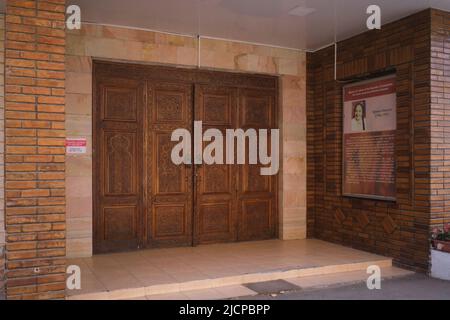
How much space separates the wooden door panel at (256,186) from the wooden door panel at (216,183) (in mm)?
152

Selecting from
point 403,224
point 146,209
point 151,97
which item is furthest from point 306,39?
point 146,209

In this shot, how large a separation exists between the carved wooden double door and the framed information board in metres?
1.27

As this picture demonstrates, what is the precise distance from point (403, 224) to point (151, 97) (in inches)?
160

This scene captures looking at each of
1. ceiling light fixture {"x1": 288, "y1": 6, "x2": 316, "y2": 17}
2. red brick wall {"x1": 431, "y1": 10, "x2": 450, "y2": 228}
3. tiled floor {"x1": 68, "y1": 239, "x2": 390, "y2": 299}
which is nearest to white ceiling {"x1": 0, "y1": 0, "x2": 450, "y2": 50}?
ceiling light fixture {"x1": 288, "y1": 6, "x2": 316, "y2": 17}

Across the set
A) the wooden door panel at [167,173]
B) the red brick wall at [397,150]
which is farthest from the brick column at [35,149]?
the red brick wall at [397,150]

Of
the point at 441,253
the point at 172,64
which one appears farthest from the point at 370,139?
the point at 172,64

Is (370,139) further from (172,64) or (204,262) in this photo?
(172,64)

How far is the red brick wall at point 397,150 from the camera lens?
5.68m

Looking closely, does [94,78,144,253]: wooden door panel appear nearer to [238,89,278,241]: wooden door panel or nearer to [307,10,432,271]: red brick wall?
[238,89,278,241]: wooden door panel

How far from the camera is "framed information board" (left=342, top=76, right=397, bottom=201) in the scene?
20.6ft

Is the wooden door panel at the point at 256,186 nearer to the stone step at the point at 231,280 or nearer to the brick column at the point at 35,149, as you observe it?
the stone step at the point at 231,280

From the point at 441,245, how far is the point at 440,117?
64.4 inches

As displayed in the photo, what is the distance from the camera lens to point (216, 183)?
7.14 meters

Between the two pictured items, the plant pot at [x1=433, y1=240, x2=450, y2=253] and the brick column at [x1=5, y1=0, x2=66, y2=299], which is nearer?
the brick column at [x1=5, y1=0, x2=66, y2=299]
